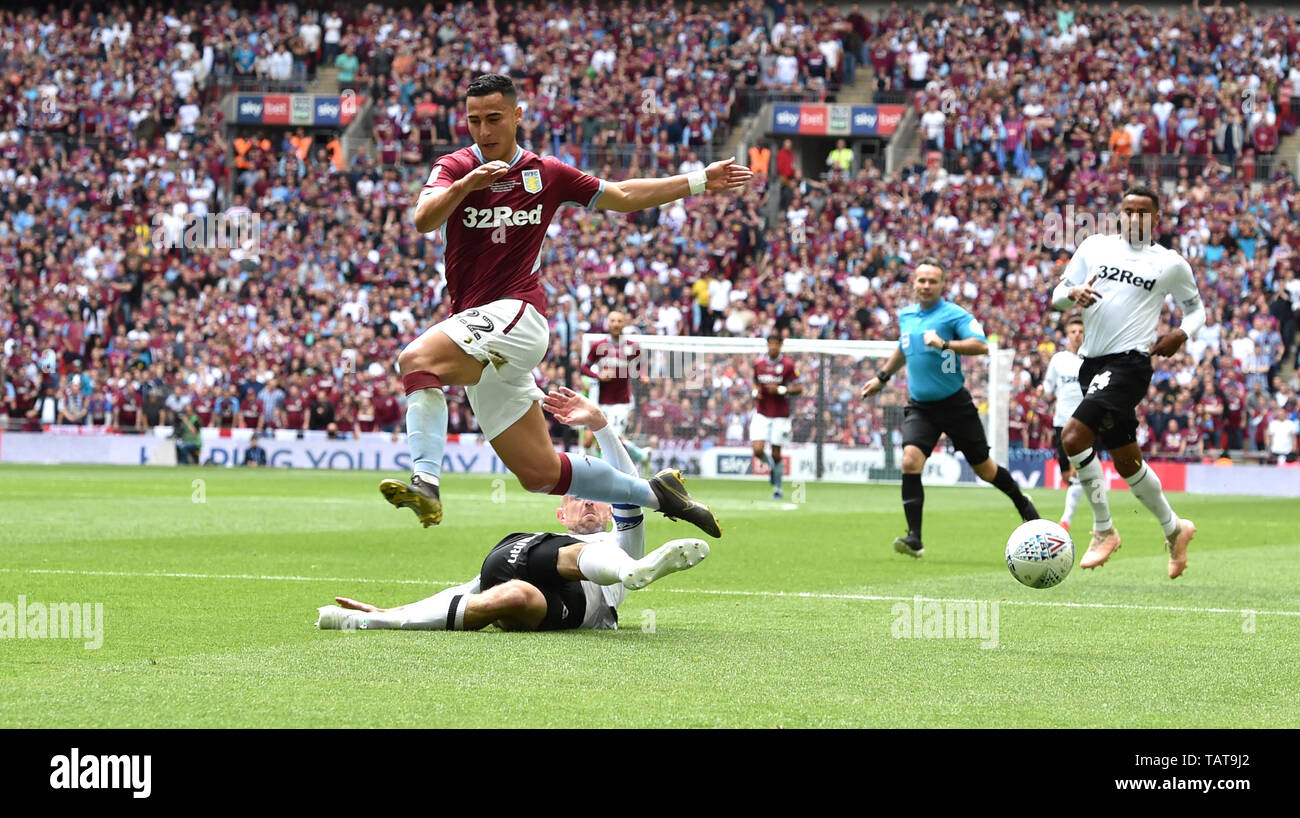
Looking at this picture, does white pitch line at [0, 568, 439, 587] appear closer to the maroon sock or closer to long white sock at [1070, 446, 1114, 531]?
the maroon sock

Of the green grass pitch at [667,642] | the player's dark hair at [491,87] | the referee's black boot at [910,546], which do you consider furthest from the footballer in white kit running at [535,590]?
the referee's black boot at [910,546]

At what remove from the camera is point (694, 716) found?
19.9 feet

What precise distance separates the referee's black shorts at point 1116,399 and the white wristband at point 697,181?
163 inches

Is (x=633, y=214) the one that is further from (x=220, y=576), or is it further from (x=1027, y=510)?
(x=220, y=576)

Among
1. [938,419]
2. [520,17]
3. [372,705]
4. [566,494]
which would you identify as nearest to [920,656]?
[566,494]

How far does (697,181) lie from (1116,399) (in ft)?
14.0

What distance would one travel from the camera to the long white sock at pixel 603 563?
323 inches

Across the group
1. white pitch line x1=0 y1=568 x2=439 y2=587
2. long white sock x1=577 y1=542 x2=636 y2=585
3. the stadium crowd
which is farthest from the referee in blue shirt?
the stadium crowd

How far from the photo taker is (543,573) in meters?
8.55

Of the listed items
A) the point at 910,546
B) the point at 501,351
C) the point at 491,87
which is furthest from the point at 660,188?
the point at 910,546

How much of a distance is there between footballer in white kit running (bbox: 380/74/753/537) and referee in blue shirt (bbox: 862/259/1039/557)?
5870 mm

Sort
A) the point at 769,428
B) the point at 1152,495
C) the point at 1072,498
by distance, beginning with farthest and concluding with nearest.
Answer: the point at 769,428
the point at 1072,498
the point at 1152,495

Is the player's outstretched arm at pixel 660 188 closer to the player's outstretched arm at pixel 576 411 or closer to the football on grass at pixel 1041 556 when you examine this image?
the player's outstretched arm at pixel 576 411
